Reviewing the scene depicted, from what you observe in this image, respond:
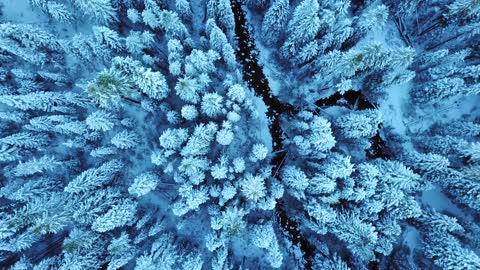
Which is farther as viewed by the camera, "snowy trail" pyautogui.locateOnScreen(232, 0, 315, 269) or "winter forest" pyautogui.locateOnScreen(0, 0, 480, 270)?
"snowy trail" pyautogui.locateOnScreen(232, 0, 315, 269)

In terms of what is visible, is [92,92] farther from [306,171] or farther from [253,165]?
[306,171]

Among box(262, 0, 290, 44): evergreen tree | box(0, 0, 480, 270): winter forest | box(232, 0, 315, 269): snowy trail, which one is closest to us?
box(0, 0, 480, 270): winter forest

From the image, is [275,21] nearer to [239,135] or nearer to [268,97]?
[268,97]

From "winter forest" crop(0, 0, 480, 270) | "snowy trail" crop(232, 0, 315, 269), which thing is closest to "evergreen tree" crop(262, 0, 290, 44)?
"winter forest" crop(0, 0, 480, 270)

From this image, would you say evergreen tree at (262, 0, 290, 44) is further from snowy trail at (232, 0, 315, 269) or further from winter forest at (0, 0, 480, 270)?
snowy trail at (232, 0, 315, 269)

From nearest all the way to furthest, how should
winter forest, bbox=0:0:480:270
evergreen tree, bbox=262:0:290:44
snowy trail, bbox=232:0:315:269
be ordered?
1. winter forest, bbox=0:0:480:270
2. evergreen tree, bbox=262:0:290:44
3. snowy trail, bbox=232:0:315:269

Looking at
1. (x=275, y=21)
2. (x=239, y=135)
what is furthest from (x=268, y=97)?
(x=275, y=21)

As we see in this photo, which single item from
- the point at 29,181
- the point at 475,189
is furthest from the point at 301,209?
the point at 29,181

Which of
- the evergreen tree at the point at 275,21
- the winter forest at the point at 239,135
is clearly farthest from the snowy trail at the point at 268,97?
the evergreen tree at the point at 275,21

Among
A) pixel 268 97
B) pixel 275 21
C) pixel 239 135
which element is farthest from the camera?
pixel 268 97
